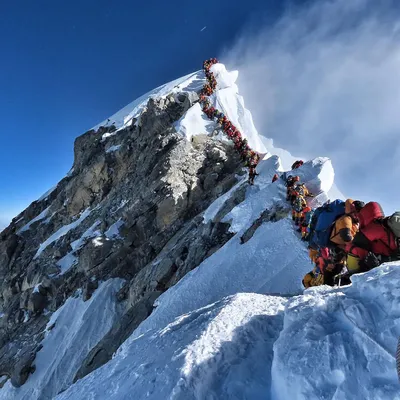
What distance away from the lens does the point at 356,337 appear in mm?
3930

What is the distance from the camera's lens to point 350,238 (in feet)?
20.5

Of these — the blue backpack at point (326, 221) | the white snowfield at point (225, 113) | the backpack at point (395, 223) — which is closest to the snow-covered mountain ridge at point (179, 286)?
the white snowfield at point (225, 113)

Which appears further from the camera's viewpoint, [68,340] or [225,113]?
[225,113]

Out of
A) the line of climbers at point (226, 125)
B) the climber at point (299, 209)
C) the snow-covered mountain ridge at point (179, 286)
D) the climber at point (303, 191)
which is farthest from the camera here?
the line of climbers at point (226, 125)

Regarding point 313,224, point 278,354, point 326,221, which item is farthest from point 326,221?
point 278,354

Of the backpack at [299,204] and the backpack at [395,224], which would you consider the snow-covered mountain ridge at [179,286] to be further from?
the backpack at [395,224]

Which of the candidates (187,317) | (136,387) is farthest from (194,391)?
(187,317)

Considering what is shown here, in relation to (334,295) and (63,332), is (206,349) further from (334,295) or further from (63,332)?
(63,332)

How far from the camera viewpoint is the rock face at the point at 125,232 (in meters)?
19.2

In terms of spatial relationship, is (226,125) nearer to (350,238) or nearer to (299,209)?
(299,209)

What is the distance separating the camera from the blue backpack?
22.6 ft

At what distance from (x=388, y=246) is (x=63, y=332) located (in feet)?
75.9

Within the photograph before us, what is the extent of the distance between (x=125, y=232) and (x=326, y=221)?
22.7 metres

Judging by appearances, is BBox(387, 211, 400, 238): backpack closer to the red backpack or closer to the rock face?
the red backpack
